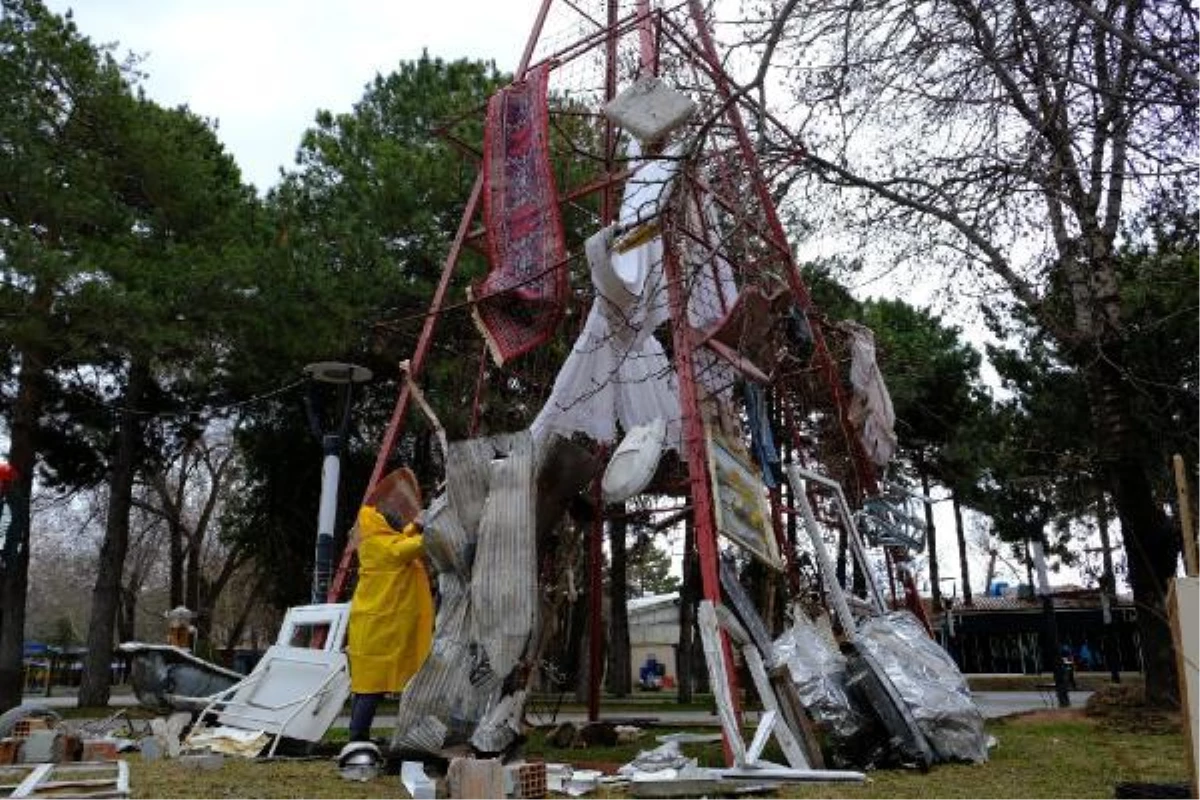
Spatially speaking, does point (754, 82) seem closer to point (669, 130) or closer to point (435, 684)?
point (669, 130)

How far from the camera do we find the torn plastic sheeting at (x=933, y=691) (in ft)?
20.5

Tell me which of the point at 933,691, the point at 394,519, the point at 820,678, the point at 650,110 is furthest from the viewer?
the point at 394,519

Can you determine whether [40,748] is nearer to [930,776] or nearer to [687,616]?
[930,776]

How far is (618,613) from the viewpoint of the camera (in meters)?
20.2

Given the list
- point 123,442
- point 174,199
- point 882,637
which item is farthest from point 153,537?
point 882,637

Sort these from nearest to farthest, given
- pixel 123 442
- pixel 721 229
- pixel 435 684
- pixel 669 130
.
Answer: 1. pixel 669 130
2. pixel 435 684
3. pixel 721 229
4. pixel 123 442

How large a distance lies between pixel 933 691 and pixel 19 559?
1399 centimetres

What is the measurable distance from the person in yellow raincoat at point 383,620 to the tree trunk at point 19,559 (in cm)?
979

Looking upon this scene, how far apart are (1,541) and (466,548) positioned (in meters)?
9.72

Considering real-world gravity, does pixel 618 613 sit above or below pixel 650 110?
below

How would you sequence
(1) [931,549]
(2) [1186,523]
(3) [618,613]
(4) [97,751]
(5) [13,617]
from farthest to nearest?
(1) [931,549] → (3) [618,613] → (5) [13,617] → (4) [97,751] → (2) [1186,523]

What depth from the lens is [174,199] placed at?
50.2ft

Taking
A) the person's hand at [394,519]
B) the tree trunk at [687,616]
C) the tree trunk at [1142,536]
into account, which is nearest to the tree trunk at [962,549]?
the tree trunk at [687,616]

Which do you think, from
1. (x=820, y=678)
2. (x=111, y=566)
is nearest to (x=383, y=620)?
A: (x=820, y=678)
